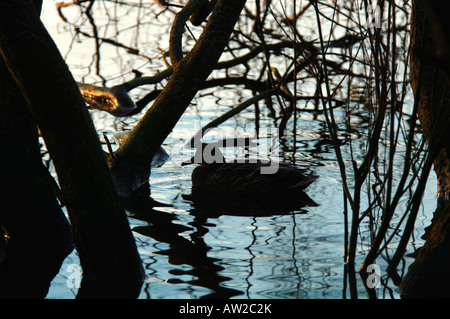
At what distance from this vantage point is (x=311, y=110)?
34.0 ft

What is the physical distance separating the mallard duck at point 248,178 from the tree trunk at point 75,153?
2493 mm

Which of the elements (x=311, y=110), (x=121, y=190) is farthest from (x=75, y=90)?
(x=311, y=110)

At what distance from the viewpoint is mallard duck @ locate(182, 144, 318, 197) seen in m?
6.33

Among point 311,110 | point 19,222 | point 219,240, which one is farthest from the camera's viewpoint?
point 311,110

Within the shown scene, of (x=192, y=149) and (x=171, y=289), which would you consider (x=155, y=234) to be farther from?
(x=192, y=149)

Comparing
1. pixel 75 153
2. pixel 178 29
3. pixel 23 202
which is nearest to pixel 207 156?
pixel 178 29

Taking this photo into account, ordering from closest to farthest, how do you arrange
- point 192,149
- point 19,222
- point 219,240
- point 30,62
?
point 30,62 → point 19,222 → point 219,240 → point 192,149

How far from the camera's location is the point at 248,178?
6.55 meters

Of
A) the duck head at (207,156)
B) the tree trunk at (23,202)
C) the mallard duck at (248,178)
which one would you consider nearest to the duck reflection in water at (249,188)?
the mallard duck at (248,178)

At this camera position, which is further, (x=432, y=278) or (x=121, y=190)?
(x=121, y=190)

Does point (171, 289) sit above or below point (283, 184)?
below

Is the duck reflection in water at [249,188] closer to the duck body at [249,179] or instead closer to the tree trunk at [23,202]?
the duck body at [249,179]
